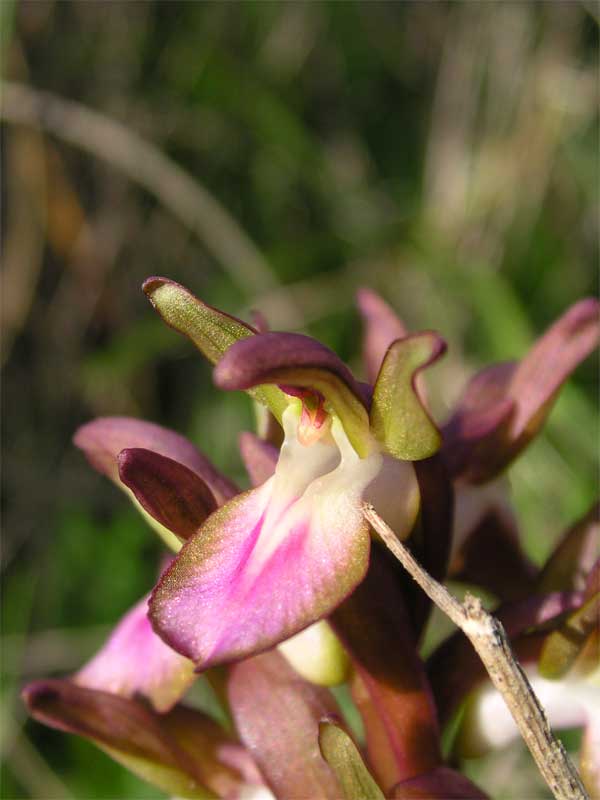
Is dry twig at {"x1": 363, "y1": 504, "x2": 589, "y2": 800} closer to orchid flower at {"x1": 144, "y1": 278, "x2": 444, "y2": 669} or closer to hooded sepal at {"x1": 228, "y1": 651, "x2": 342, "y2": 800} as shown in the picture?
orchid flower at {"x1": 144, "y1": 278, "x2": 444, "y2": 669}

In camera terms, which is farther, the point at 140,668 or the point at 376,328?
the point at 376,328

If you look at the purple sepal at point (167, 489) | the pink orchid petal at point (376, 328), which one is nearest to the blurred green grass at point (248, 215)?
the pink orchid petal at point (376, 328)

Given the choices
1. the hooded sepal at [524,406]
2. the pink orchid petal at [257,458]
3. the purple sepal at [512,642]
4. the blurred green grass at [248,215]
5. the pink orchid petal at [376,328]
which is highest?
the blurred green grass at [248,215]

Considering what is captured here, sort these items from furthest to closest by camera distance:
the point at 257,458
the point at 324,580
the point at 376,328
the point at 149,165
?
the point at 149,165, the point at 376,328, the point at 257,458, the point at 324,580

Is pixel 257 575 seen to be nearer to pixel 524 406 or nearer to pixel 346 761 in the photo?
pixel 346 761

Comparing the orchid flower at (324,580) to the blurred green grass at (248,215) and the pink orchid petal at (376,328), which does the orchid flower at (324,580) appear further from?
the blurred green grass at (248,215)

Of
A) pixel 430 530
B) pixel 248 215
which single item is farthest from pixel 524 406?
pixel 248 215
